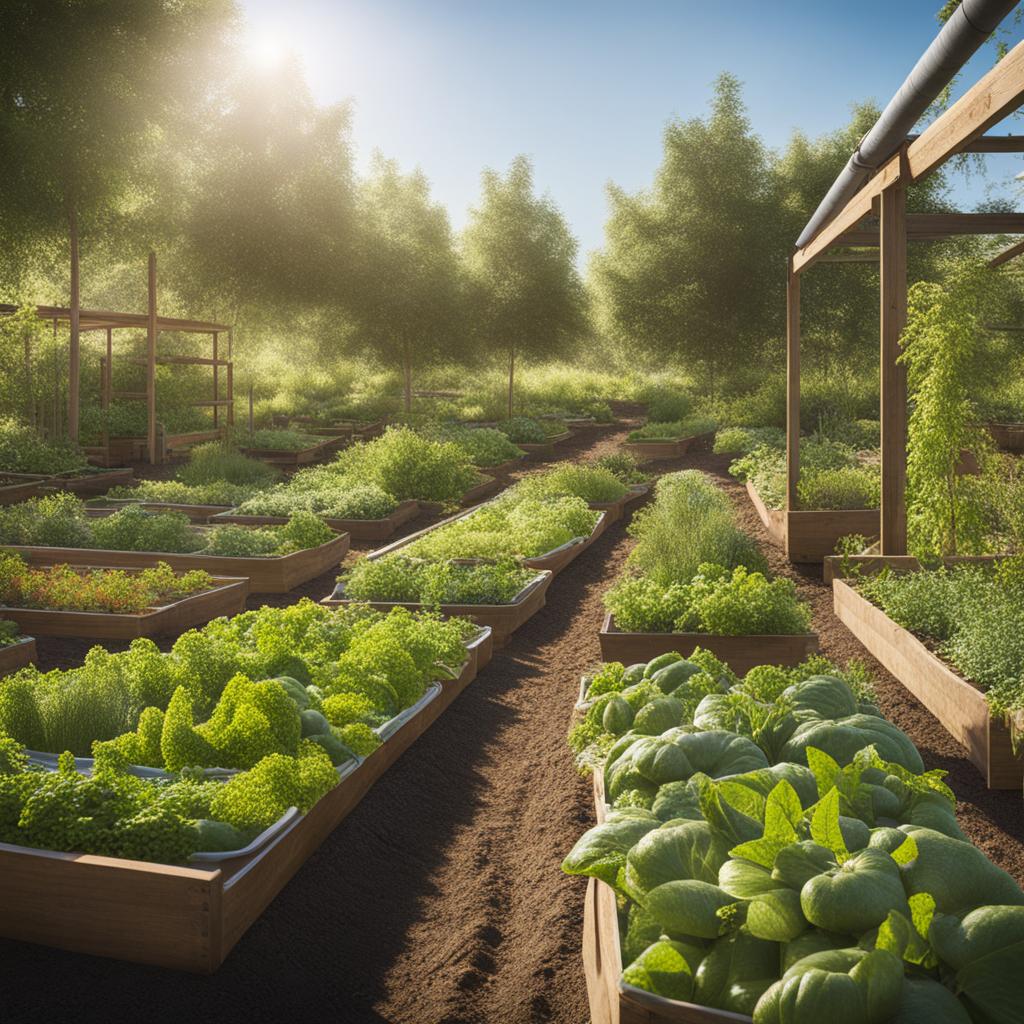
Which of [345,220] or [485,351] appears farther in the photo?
[485,351]

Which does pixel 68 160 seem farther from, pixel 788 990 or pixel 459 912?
pixel 788 990

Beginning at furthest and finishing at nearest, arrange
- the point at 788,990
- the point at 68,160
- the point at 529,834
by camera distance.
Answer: the point at 68,160 → the point at 529,834 → the point at 788,990

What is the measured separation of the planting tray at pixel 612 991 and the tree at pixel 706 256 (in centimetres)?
2298

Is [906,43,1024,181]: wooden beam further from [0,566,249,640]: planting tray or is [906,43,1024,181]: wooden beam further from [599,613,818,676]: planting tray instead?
[0,566,249,640]: planting tray

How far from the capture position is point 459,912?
356cm

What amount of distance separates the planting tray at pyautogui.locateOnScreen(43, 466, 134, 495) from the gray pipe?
433 inches

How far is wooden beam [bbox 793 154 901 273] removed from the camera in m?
7.19

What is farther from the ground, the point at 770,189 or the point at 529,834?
the point at 770,189

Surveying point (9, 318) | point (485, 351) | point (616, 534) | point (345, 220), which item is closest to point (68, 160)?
point (9, 318)

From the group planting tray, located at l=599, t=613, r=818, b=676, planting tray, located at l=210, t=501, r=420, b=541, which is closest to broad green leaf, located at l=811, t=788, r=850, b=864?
planting tray, located at l=599, t=613, r=818, b=676

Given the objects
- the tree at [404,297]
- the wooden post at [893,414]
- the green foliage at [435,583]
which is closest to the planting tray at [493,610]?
the green foliage at [435,583]

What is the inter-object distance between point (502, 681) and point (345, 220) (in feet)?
62.7

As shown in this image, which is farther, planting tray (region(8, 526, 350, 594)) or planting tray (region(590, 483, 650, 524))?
planting tray (region(590, 483, 650, 524))

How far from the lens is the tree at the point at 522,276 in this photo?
25.0m
